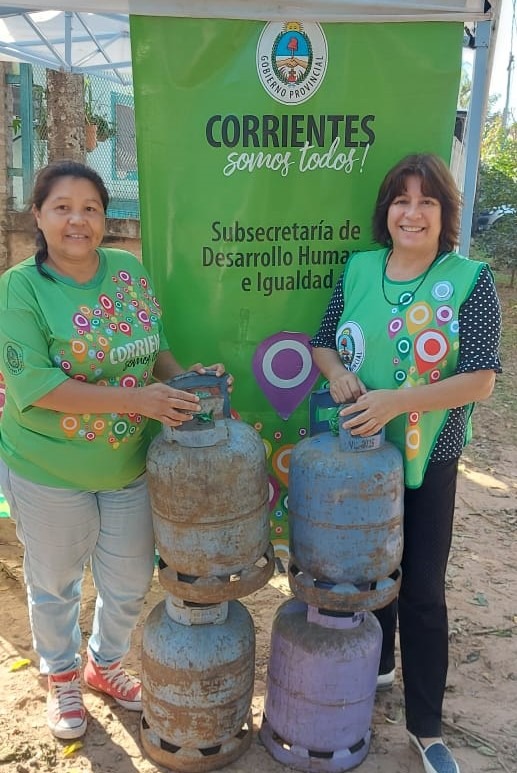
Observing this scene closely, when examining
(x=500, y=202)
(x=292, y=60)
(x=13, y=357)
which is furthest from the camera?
(x=500, y=202)

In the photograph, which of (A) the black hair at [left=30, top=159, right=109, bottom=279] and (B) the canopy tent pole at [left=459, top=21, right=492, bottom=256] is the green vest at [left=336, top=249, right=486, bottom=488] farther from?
(A) the black hair at [left=30, top=159, right=109, bottom=279]

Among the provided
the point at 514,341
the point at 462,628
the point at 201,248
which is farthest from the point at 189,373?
the point at 514,341

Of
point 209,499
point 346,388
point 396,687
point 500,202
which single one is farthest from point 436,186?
point 500,202

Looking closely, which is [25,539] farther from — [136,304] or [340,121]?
[340,121]

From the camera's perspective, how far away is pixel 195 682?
2.43m

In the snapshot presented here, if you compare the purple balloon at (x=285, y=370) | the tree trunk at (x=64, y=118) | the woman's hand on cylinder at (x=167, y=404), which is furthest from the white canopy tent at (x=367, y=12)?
the tree trunk at (x=64, y=118)

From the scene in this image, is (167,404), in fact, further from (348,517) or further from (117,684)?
(117,684)

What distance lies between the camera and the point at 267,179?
276 cm

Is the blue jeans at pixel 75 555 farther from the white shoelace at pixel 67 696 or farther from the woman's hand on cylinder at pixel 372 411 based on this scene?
the woman's hand on cylinder at pixel 372 411

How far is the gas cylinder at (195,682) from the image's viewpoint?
2.44 m

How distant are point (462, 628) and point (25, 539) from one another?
2.19 metres

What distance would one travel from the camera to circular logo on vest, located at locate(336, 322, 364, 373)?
2.40 meters

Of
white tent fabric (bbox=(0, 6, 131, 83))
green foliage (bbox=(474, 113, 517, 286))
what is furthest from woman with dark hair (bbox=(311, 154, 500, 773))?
green foliage (bbox=(474, 113, 517, 286))

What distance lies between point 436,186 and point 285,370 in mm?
974
